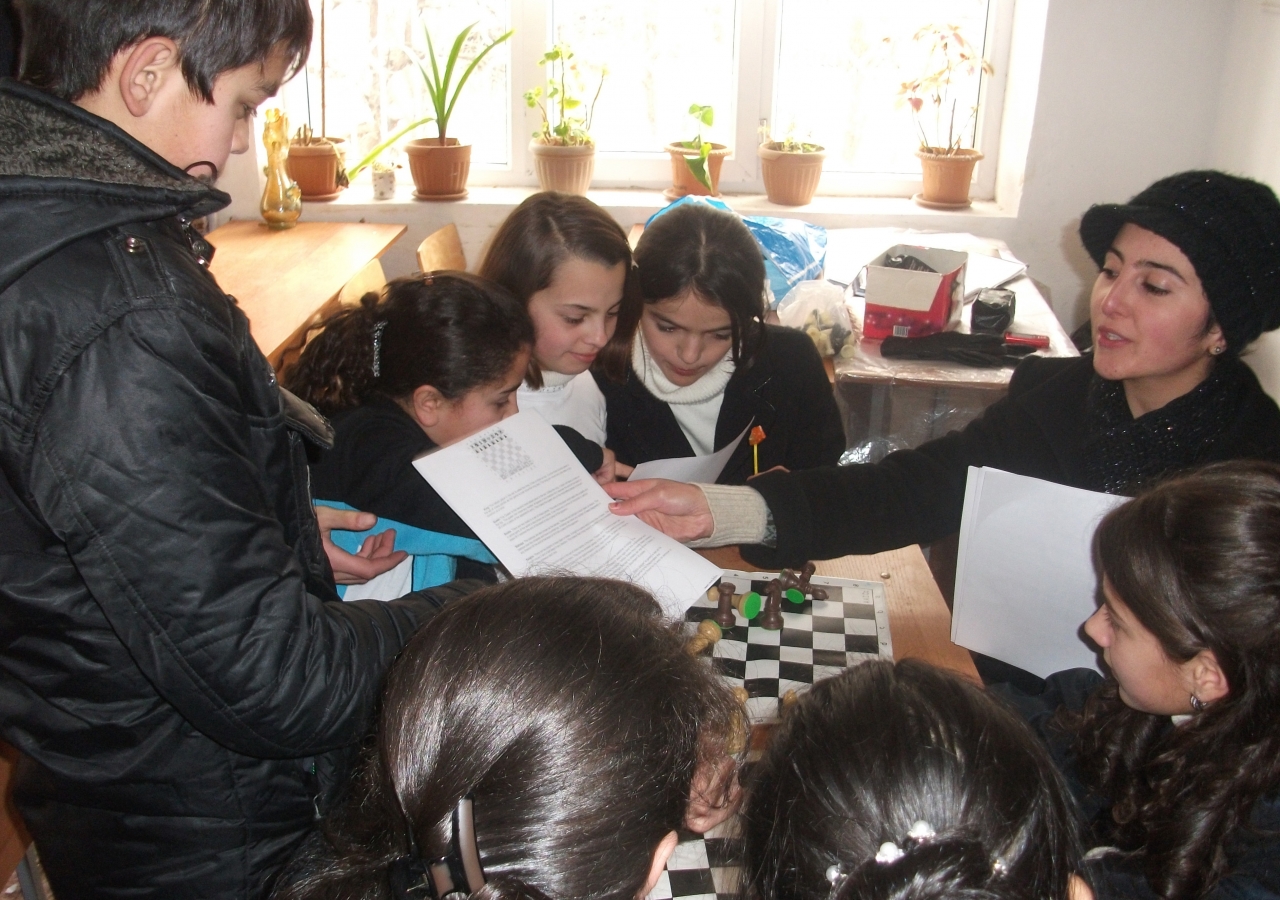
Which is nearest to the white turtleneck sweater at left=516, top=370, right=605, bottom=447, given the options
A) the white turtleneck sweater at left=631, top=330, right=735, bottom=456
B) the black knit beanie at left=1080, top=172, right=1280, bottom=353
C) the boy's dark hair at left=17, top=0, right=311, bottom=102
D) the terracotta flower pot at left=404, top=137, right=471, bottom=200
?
the white turtleneck sweater at left=631, top=330, right=735, bottom=456

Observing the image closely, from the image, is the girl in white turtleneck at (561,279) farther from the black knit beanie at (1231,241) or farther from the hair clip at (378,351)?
the black knit beanie at (1231,241)

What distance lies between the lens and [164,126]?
74cm

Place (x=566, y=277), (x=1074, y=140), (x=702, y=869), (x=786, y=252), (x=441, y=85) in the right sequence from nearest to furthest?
(x=702, y=869), (x=566, y=277), (x=786, y=252), (x=1074, y=140), (x=441, y=85)

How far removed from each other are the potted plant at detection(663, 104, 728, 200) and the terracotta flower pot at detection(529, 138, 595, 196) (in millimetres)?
293

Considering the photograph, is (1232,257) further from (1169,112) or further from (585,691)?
(1169,112)

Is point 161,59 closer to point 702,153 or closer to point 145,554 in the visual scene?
point 145,554

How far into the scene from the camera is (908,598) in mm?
1396

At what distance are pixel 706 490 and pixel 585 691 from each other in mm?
851

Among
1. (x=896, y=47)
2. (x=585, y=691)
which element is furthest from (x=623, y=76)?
(x=585, y=691)

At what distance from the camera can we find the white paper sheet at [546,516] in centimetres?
126

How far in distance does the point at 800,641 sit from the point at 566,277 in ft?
2.70

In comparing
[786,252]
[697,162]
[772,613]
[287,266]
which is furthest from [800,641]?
[697,162]

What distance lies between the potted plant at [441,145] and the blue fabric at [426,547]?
2266 mm

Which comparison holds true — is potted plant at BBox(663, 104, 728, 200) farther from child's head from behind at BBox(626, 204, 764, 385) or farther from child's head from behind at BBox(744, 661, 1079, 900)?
child's head from behind at BBox(744, 661, 1079, 900)
